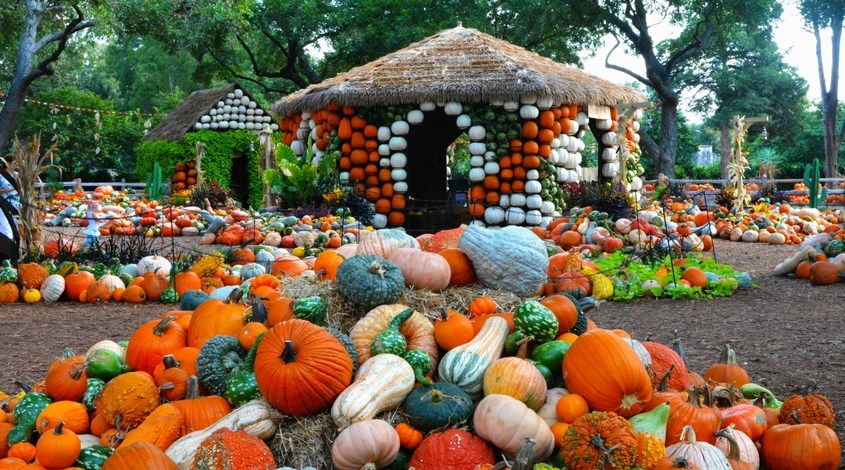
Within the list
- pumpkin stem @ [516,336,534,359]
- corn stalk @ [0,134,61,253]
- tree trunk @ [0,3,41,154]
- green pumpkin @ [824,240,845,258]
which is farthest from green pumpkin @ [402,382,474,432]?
tree trunk @ [0,3,41,154]

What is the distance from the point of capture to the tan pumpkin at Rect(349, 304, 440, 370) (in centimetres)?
410

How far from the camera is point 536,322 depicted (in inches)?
162

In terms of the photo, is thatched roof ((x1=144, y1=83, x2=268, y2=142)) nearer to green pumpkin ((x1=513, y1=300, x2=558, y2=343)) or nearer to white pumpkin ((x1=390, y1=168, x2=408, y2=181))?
white pumpkin ((x1=390, y1=168, x2=408, y2=181))

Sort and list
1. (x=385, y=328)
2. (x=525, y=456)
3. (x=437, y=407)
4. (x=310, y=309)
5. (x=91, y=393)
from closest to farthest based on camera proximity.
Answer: (x=525, y=456), (x=437, y=407), (x=91, y=393), (x=385, y=328), (x=310, y=309)

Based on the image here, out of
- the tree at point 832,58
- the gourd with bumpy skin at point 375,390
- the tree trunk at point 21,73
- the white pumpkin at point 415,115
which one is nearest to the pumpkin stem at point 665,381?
the gourd with bumpy skin at point 375,390

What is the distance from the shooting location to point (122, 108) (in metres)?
51.5

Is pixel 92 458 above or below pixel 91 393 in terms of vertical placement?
below

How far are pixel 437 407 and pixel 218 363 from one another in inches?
44.8

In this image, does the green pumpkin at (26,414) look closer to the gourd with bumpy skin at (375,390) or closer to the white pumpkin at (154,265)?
the gourd with bumpy skin at (375,390)

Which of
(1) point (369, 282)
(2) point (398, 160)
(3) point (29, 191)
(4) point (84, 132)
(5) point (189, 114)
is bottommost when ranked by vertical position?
(1) point (369, 282)

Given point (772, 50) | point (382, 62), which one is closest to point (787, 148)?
point (772, 50)

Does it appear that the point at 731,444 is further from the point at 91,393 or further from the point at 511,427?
the point at 91,393

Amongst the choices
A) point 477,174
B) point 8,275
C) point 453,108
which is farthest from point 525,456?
point 477,174

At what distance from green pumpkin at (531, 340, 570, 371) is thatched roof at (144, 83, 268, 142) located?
932 inches
